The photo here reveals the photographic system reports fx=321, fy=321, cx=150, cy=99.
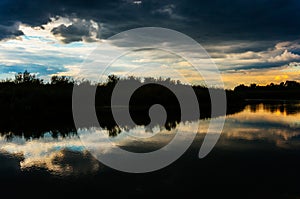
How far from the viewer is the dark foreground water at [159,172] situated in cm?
805

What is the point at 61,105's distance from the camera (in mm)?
35438

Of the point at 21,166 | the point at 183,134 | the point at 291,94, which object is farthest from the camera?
the point at 291,94

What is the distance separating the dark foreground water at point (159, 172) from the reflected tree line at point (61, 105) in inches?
192

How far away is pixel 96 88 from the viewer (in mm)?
47344

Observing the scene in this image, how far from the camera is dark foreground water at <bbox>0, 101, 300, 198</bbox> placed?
8.05m

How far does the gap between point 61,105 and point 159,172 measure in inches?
1082

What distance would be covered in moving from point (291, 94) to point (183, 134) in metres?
83.0

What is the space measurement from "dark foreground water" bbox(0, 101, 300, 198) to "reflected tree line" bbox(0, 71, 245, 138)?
4885 mm

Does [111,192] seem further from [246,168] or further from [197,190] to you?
[246,168]

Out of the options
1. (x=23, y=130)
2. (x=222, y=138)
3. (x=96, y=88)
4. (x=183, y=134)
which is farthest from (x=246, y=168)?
(x=96, y=88)

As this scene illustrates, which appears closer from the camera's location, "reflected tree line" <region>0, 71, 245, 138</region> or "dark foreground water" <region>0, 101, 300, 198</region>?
"dark foreground water" <region>0, 101, 300, 198</region>

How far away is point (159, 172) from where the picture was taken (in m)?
9.91

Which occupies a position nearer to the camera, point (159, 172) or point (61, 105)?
point (159, 172)

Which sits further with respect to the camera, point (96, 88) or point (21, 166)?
point (96, 88)
